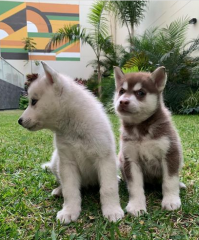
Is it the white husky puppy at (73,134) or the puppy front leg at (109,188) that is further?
the white husky puppy at (73,134)

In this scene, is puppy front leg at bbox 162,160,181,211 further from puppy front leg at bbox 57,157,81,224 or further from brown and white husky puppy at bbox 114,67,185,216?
puppy front leg at bbox 57,157,81,224

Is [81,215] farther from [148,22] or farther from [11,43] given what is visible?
[11,43]

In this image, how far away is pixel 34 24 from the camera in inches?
882

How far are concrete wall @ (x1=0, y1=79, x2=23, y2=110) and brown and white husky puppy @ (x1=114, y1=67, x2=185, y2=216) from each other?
1678 centimetres

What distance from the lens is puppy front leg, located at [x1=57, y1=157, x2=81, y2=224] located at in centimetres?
212

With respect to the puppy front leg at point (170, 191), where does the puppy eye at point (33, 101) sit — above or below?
above

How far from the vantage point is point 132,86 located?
2535 millimetres

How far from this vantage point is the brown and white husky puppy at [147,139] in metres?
2.35

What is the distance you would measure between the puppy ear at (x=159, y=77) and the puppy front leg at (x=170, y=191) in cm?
78

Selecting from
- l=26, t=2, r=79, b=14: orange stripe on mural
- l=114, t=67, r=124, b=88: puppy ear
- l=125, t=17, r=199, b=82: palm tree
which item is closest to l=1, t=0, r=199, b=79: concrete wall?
l=26, t=2, r=79, b=14: orange stripe on mural

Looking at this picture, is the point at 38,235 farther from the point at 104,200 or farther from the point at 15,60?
the point at 15,60

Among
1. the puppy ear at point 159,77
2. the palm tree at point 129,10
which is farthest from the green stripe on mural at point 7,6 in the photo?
the puppy ear at point 159,77

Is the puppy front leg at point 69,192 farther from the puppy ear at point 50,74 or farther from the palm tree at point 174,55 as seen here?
the palm tree at point 174,55

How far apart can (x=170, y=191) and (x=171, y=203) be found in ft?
0.40
